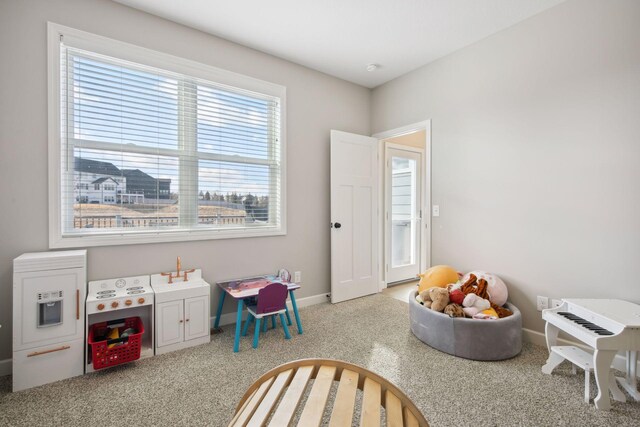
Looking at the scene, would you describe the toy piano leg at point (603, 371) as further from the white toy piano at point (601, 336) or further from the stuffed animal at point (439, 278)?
the stuffed animal at point (439, 278)

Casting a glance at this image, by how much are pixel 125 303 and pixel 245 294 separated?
2.80 ft

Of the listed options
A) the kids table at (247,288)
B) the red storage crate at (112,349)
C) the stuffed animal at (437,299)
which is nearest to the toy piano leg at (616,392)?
the stuffed animal at (437,299)

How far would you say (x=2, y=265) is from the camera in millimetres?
2010

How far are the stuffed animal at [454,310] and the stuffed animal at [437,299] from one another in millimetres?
47

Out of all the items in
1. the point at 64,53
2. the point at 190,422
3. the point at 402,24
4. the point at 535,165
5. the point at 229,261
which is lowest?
the point at 190,422

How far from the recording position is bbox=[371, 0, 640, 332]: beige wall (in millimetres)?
2098

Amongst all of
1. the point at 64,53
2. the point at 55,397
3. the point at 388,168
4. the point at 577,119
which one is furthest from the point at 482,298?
the point at 64,53

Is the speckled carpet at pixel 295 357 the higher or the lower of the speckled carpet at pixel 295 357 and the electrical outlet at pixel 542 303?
the lower

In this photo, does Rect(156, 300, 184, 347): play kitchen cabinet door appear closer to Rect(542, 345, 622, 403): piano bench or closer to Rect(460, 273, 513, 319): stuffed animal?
Rect(460, 273, 513, 319): stuffed animal

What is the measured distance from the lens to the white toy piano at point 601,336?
1.66 m

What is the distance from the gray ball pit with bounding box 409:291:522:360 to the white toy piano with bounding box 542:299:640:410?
229 millimetres

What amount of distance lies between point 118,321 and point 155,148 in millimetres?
1440

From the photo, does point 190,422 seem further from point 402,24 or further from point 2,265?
point 402,24

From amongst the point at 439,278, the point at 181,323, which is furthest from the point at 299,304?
the point at 439,278
